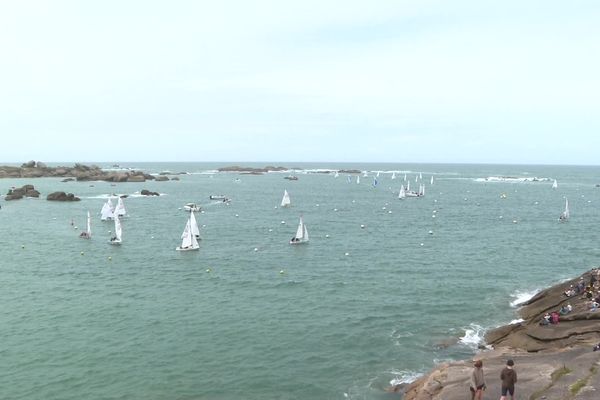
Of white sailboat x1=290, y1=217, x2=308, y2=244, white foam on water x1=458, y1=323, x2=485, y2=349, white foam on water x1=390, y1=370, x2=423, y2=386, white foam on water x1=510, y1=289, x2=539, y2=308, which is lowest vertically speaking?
white foam on water x1=390, y1=370, x2=423, y2=386

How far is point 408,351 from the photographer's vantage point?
106 feet

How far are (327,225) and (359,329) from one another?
5232 cm

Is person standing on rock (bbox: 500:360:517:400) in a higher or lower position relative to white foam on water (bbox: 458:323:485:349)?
higher

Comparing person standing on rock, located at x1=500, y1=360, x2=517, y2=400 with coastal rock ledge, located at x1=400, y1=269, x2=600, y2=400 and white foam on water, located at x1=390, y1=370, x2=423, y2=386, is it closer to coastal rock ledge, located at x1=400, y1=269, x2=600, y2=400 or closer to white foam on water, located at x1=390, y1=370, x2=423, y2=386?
coastal rock ledge, located at x1=400, y1=269, x2=600, y2=400

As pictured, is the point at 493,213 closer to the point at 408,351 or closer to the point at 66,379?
the point at 408,351

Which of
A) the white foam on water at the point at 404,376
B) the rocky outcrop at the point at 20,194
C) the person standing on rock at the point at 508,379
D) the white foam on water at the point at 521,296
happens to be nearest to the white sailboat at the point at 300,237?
the white foam on water at the point at 521,296

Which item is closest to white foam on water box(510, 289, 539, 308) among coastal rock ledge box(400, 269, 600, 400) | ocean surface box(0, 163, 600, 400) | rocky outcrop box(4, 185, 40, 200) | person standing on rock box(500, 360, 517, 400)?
ocean surface box(0, 163, 600, 400)

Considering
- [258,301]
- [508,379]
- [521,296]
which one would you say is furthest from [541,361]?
[258,301]

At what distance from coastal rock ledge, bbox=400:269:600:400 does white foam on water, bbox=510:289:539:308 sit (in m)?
4.45

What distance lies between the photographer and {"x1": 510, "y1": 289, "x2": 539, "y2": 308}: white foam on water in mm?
42691

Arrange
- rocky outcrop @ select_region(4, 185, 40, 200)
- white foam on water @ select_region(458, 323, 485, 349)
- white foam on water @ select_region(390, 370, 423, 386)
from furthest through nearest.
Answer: rocky outcrop @ select_region(4, 185, 40, 200), white foam on water @ select_region(458, 323, 485, 349), white foam on water @ select_region(390, 370, 423, 386)

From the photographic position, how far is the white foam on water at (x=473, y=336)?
33.5 m

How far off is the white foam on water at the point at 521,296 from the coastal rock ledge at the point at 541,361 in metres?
4.45

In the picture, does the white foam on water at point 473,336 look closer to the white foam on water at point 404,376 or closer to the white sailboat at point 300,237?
the white foam on water at point 404,376
